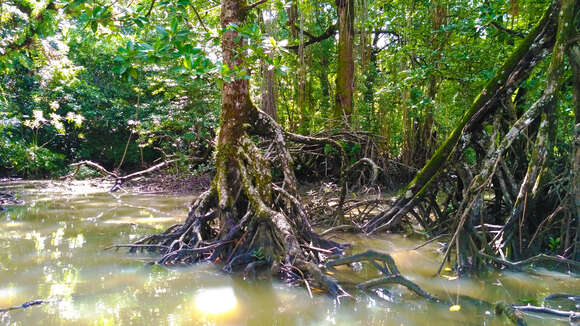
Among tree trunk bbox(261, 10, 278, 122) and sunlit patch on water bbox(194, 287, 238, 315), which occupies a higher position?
tree trunk bbox(261, 10, 278, 122)

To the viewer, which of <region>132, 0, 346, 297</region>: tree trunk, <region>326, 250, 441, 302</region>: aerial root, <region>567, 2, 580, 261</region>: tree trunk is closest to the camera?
<region>326, 250, 441, 302</region>: aerial root

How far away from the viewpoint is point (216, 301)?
284cm

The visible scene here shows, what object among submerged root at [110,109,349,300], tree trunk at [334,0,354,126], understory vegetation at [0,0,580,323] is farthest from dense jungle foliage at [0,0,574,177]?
submerged root at [110,109,349,300]

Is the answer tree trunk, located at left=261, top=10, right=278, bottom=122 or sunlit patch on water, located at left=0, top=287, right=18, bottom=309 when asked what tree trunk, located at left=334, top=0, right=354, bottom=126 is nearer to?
tree trunk, located at left=261, top=10, right=278, bottom=122

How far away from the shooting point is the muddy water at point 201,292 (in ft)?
8.22

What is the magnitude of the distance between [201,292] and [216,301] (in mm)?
228

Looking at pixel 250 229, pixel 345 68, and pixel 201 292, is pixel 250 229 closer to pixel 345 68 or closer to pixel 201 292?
pixel 201 292

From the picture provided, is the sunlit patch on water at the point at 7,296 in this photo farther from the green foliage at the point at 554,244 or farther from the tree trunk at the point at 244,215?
the green foliage at the point at 554,244

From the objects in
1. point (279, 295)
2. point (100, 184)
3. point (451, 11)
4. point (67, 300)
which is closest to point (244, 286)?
point (279, 295)

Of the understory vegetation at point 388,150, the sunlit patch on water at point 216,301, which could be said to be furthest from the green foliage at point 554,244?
the sunlit patch on water at point 216,301

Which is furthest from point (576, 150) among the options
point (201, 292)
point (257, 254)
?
point (201, 292)

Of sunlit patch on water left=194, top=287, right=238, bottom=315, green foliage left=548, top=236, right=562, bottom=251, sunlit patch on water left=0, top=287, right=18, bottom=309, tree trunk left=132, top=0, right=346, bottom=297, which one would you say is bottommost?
sunlit patch on water left=194, top=287, right=238, bottom=315

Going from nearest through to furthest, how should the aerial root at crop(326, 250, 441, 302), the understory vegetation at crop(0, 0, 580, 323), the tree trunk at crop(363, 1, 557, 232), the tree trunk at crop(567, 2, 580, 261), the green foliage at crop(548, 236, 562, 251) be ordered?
the aerial root at crop(326, 250, 441, 302), the understory vegetation at crop(0, 0, 580, 323), the tree trunk at crop(567, 2, 580, 261), the green foliage at crop(548, 236, 562, 251), the tree trunk at crop(363, 1, 557, 232)

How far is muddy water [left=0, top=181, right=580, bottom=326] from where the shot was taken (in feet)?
8.22
